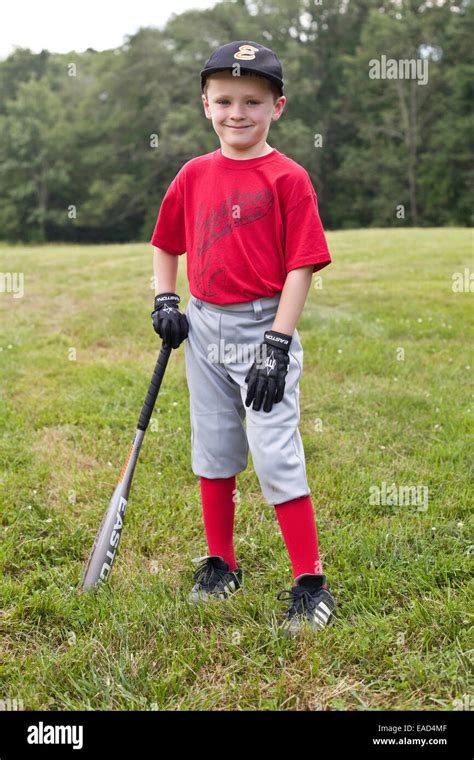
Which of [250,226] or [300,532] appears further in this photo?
[300,532]

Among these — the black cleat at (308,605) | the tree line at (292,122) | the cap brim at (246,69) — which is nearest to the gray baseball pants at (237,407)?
the black cleat at (308,605)

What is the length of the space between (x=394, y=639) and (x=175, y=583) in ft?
3.14

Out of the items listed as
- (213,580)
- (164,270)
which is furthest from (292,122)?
(213,580)

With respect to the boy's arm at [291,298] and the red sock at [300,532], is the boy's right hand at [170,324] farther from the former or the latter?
the red sock at [300,532]

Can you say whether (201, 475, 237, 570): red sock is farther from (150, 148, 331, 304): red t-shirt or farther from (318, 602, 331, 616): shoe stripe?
(150, 148, 331, 304): red t-shirt

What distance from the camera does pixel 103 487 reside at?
3.88m

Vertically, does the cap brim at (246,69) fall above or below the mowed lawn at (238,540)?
above

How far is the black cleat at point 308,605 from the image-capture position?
2576 mm

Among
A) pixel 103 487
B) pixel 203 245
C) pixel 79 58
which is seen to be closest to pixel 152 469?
pixel 103 487

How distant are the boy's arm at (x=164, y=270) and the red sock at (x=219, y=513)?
822 mm

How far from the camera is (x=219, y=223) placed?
102 inches

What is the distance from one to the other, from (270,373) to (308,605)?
2.93ft

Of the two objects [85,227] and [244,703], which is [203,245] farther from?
[85,227]

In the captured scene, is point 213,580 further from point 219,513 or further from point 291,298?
point 291,298
